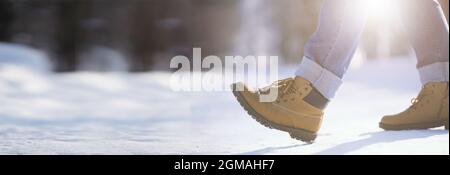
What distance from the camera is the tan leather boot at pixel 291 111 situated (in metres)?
1.62

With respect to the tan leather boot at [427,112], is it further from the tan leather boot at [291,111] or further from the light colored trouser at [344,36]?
the tan leather boot at [291,111]

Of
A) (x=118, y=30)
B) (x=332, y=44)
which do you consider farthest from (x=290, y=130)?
(x=118, y=30)

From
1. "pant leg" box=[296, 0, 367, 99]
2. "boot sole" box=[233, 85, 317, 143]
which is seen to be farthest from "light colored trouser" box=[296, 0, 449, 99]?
"boot sole" box=[233, 85, 317, 143]

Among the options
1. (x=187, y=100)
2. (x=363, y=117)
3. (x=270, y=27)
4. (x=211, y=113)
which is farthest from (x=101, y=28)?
(x=363, y=117)

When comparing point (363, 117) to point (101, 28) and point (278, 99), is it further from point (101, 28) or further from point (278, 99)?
point (101, 28)

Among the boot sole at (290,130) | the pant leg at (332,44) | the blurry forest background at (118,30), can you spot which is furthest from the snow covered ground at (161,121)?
the blurry forest background at (118,30)

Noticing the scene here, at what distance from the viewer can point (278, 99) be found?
1.66 metres

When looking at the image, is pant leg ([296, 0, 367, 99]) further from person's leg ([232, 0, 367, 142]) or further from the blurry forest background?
the blurry forest background

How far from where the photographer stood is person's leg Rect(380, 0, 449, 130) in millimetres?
1709

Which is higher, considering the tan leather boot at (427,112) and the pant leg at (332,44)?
the pant leg at (332,44)

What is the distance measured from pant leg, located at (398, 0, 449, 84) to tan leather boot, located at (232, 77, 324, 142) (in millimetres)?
302

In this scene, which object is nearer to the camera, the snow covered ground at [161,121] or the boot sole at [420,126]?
the snow covered ground at [161,121]

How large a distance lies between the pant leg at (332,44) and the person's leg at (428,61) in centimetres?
15
